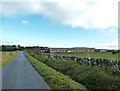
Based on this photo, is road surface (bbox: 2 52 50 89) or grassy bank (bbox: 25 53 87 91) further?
road surface (bbox: 2 52 50 89)

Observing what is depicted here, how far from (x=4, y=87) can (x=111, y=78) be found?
5169mm

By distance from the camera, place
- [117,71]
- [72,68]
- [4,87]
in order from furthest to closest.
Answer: [72,68] < [117,71] < [4,87]

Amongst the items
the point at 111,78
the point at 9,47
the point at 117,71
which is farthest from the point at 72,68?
the point at 9,47

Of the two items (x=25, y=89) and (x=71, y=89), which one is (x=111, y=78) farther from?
(x=25, y=89)

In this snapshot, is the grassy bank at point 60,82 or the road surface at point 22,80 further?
the road surface at point 22,80

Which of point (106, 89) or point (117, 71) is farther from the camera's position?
point (117, 71)

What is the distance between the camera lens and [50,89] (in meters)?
14.6

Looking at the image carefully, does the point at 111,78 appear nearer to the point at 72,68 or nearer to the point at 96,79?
the point at 96,79

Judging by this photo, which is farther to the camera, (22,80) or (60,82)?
(22,80)

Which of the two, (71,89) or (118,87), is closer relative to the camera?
(118,87)

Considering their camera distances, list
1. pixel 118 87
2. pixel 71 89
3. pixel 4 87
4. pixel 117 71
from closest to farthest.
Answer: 1. pixel 118 87
2. pixel 71 89
3. pixel 4 87
4. pixel 117 71

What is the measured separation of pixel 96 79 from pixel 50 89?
2428mm

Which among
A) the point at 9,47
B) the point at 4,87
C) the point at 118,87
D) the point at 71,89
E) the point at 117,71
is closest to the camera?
the point at 118,87

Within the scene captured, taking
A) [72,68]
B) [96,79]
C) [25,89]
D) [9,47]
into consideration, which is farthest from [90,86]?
[9,47]
